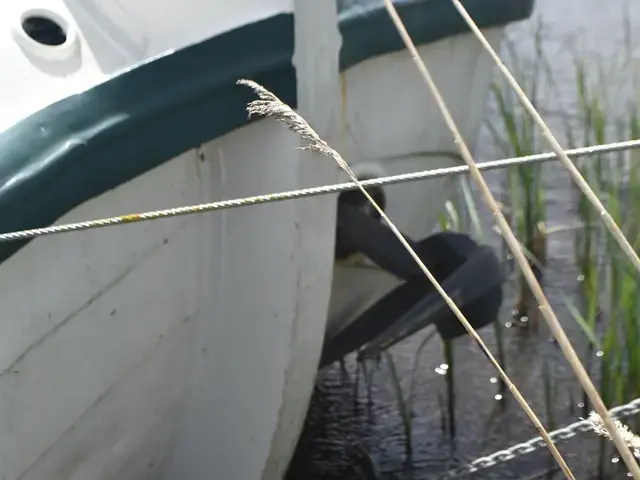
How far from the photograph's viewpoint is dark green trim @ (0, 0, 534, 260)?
3.99 feet

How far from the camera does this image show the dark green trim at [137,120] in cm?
122

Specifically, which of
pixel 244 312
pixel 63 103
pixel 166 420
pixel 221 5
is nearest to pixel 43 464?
pixel 166 420

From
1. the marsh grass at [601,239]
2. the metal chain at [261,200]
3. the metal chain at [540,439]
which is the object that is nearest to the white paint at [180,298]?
the metal chain at [261,200]

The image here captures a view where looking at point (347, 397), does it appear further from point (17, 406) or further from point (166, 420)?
point (17, 406)

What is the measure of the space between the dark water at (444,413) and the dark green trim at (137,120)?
1.06 m

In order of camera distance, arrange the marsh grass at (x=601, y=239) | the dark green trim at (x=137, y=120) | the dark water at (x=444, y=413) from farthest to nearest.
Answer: the dark water at (x=444, y=413) < the marsh grass at (x=601, y=239) < the dark green trim at (x=137, y=120)

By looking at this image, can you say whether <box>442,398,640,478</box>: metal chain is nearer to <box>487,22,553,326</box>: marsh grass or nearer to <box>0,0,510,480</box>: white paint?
<box>0,0,510,480</box>: white paint

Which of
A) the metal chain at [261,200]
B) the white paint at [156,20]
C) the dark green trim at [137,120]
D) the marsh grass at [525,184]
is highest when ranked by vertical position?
the marsh grass at [525,184]

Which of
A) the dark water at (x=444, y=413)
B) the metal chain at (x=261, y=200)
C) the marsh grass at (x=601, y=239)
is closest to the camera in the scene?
the metal chain at (x=261, y=200)

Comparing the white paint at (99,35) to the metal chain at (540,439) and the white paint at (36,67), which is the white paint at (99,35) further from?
the metal chain at (540,439)

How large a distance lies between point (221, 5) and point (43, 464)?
68 cm

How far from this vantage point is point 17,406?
1.33 meters

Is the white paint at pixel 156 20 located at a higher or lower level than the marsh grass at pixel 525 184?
lower

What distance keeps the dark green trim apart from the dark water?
1.06 meters
